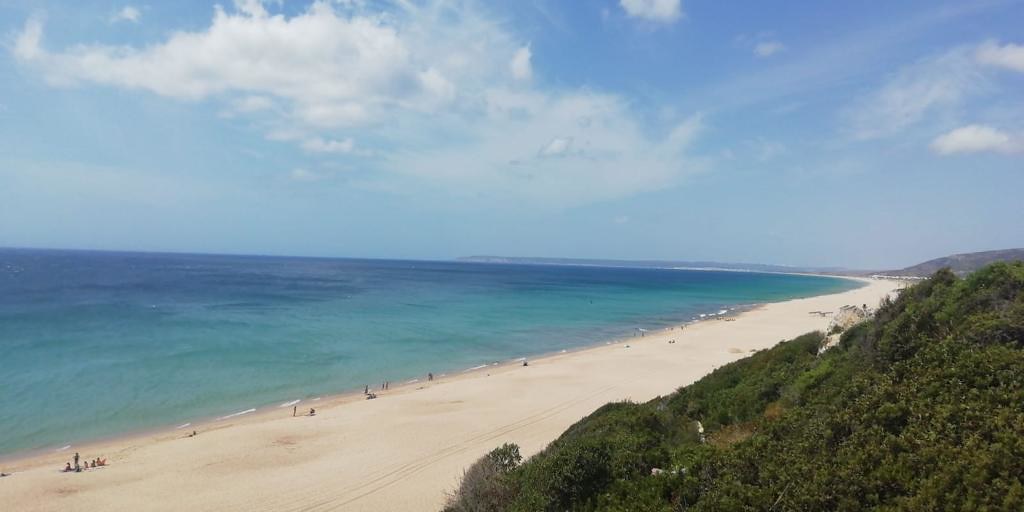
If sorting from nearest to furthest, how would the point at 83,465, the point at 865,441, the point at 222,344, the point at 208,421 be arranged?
→ the point at 865,441 < the point at 83,465 < the point at 208,421 < the point at 222,344

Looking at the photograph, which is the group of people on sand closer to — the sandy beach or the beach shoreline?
the sandy beach

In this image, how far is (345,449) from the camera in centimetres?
1805

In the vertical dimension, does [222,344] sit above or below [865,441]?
below

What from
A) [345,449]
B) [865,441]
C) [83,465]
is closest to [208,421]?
[83,465]

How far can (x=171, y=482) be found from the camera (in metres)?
15.4

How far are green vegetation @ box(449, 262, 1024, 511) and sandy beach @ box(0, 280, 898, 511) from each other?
769cm

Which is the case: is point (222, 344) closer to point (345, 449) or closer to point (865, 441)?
point (345, 449)


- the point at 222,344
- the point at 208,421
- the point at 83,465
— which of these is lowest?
the point at 208,421

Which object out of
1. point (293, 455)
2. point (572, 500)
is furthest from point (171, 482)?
point (572, 500)

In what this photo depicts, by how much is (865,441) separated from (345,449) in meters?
16.5

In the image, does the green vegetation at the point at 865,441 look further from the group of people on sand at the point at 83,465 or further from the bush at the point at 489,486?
the group of people on sand at the point at 83,465

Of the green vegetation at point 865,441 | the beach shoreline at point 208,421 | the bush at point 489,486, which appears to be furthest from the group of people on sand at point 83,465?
the green vegetation at point 865,441

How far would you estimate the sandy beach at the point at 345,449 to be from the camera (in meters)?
14.3

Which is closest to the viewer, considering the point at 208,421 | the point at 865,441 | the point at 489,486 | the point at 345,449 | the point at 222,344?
the point at 865,441
